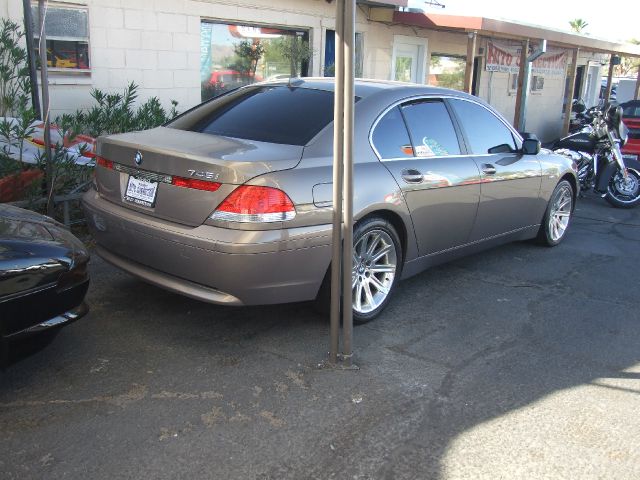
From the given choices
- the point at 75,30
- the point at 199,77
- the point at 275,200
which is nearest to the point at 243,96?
A: the point at 275,200

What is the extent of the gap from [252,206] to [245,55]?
717 cm

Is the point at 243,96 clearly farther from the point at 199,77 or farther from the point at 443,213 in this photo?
the point at 199,77

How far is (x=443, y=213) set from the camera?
5.06 metres

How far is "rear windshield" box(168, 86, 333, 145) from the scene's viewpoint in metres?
4.41

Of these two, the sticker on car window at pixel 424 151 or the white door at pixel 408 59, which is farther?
the white door at pixel 408 59

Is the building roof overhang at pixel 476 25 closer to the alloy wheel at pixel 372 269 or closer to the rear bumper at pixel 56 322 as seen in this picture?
the alloy wheel at pixel 372 269

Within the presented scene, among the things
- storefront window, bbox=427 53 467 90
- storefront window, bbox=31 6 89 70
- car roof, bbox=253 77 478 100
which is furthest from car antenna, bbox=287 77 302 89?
storefront window, bbox=427 53 467 90

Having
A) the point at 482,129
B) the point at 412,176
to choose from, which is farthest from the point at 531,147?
the point at 412,176

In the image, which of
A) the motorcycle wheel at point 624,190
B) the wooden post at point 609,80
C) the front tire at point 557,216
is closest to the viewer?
the front tire at point 557,216

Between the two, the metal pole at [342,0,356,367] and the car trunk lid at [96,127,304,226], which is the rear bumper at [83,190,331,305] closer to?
the car trunk lid at [96,127,304,226]

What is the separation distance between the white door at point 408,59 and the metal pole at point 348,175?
32.3 ft

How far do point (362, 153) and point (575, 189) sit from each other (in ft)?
12.4

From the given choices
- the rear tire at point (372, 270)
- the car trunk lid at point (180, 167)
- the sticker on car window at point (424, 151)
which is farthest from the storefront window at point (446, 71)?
the car trunk lid at point (180, 167)

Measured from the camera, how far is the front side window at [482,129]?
18.1 feet
